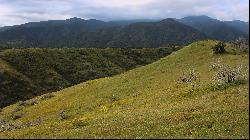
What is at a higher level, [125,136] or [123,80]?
[125,136]

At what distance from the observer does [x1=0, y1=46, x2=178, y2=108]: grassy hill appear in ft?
452

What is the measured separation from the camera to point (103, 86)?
2625 inches

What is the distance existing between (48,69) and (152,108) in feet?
423

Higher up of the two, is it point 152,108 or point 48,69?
point 152,108

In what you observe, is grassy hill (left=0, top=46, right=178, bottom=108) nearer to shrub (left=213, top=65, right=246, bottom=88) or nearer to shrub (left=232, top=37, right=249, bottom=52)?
shrub (left=232, top=37, right=249, bottom=52)

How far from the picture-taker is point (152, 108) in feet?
125

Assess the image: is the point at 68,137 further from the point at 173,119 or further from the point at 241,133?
the point at 241,133

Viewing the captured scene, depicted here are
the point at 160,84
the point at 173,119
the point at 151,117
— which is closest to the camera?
the point at 173,119

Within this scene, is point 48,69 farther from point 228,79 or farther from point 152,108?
point 152,108

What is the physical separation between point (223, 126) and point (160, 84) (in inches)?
1290

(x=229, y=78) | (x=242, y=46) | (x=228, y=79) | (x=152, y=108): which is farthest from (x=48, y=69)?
(x=152, y=108)

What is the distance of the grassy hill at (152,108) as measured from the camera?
1024 inches

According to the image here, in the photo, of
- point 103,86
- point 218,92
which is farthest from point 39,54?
point 218,92

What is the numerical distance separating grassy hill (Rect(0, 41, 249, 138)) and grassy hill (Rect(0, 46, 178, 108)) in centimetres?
6186
